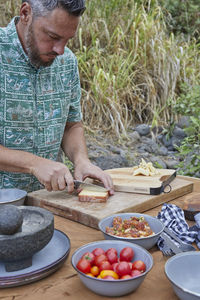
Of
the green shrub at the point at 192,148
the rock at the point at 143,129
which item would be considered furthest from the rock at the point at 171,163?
the green shrub at the point at 192,148

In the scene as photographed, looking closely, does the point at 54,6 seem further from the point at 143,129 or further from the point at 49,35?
the point at 143,129

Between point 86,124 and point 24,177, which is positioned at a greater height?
point 24,177

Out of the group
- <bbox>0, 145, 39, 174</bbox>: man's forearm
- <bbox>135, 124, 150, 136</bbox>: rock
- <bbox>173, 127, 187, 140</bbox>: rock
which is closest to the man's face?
<bbox>0, 145, 39, 174</bbox>: man's forearm

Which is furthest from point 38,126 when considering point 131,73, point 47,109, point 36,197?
point 131,73

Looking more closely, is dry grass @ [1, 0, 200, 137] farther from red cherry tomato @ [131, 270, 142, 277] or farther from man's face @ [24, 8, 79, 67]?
red cherry tomato @ [131, 270, 142, 277]

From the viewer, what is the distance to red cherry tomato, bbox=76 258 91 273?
4.20 ft

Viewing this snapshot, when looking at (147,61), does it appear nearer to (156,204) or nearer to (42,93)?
(42,93)

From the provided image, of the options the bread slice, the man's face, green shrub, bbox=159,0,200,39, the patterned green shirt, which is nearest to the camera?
the bread slice

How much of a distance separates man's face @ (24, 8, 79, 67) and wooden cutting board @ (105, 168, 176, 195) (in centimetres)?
87

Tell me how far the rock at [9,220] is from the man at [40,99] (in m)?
0.78

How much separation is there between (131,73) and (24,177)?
3737mm

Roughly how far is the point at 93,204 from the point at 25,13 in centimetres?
124

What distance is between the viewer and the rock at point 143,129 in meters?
5.82

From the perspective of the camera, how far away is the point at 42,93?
8.50 ft
